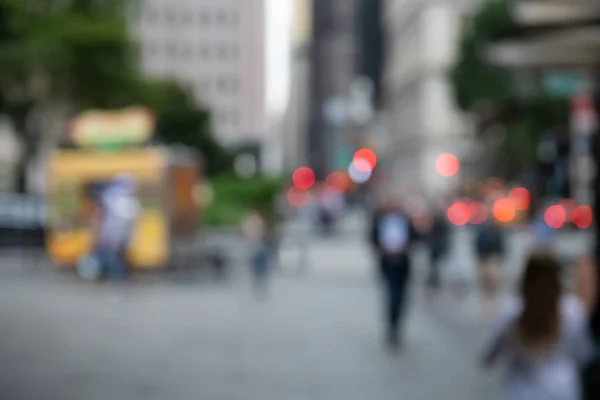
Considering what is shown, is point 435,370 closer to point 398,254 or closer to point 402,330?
point 398,254

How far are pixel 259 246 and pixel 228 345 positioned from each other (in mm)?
8052

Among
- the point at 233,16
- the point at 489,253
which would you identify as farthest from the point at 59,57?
the point at 233,16

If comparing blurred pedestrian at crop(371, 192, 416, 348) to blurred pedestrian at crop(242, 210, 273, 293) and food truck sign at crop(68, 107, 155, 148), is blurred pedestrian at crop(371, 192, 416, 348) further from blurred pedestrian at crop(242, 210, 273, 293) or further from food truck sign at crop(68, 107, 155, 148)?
food truck sign at crop(68, 107, 155, 148)

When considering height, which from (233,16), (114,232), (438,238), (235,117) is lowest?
(235,117)

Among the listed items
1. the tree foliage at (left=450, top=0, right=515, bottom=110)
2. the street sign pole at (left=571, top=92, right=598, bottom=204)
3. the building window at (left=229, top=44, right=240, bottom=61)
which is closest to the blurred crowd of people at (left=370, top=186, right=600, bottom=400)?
the street sign pole at (left=571, top=92, right=598, bottom=204)

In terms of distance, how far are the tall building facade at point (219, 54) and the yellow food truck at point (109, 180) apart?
124453 millimetres

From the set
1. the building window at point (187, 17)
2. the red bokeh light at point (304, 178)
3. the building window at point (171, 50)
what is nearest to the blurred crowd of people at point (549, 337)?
the red bokeh light at point (304, 178)

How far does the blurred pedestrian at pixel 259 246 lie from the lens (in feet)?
68.8

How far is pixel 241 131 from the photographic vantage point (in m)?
158

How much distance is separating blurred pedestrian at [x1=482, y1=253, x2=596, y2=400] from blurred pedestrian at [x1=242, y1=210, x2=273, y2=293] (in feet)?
50.9

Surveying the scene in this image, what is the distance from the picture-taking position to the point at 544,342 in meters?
5.26

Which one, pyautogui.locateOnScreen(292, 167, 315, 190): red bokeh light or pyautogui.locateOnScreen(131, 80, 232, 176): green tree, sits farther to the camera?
pyautogui.locateOnScreen(131, 80, 232, 176): green tree

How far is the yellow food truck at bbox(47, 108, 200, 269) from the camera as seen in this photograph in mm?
25562

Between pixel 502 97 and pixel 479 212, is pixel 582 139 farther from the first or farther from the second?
pixel 502 97
